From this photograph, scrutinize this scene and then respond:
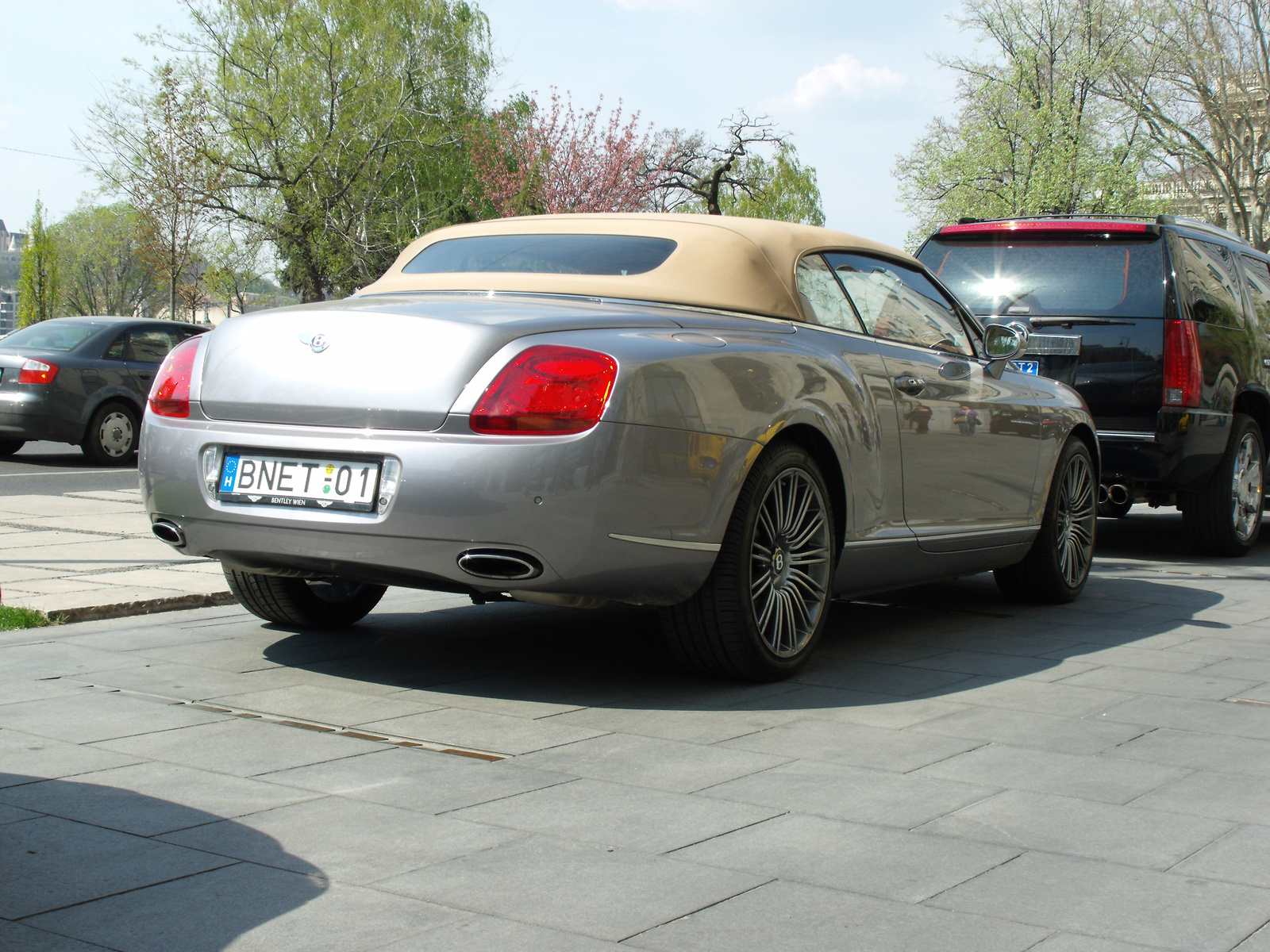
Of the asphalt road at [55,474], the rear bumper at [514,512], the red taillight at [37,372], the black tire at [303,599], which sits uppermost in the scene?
the red taillight at [37,372]

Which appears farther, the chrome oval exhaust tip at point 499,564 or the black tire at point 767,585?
the black tire at point 767,585

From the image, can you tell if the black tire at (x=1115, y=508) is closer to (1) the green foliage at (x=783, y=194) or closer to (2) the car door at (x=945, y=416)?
(2) the car door at (x=945, y=416)

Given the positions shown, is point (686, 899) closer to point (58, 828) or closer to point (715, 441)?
point (58, 828)

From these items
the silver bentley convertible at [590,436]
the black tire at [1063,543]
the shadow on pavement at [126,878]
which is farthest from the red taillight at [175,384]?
the black tire at [1063,543]

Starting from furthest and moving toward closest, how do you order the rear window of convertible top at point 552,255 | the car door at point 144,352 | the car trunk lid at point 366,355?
the car door at point 144,352 < the rear window of convertible top at point 552,255 < the car trunk lid at point 366,355

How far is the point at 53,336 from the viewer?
14898 mm

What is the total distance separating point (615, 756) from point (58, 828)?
54.2 inches

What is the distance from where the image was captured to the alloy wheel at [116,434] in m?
14.6

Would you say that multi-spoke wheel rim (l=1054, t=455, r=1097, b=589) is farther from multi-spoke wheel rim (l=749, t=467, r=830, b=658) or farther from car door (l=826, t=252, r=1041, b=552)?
multi-spoke wheel rim (l=749, t=467, r=830, b=658)

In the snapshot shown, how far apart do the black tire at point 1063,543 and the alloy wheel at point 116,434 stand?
34.0 feet

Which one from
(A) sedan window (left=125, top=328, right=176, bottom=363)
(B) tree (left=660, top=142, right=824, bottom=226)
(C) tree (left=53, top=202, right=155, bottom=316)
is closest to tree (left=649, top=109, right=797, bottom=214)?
(B) tree (left=660, top=142, right=824, bottom=226)

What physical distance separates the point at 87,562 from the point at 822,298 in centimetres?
397

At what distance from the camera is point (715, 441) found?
4.30 meters

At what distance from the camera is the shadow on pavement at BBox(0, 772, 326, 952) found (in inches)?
97.3
